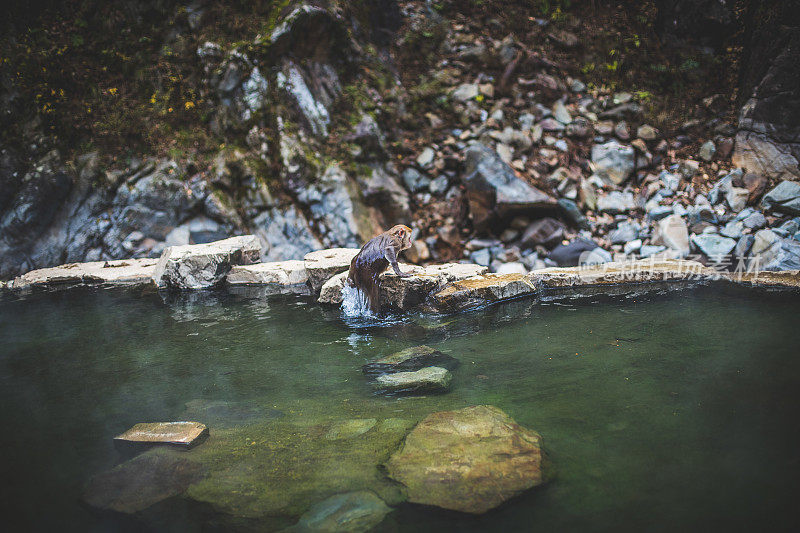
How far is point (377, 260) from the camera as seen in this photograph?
4.96 metres

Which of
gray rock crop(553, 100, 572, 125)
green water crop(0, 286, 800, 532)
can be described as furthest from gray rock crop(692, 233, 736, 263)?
gray rock crop(553, 100, 572, 125)

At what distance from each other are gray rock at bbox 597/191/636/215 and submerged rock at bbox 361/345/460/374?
20.5 ft

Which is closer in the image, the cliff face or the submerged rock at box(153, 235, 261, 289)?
the submerged rock at box(153, 235, 261, 289)

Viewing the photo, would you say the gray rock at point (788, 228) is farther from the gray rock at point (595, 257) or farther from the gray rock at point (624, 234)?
the gray rock at point (595, 257)

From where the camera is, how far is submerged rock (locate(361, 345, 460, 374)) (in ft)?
11.9

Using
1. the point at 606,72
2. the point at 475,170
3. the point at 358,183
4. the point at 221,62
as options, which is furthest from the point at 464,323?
the point at 606,72

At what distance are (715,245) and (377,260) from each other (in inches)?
226

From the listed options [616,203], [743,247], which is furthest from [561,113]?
[743,247]

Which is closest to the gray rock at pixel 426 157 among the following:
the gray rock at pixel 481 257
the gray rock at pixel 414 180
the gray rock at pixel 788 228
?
the gray rock at pixel 414 180

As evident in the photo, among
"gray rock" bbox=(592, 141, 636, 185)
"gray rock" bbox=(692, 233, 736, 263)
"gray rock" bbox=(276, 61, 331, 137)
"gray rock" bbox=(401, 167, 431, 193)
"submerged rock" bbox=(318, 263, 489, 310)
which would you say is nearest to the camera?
"submerged rock" bbox=(318, 263, 489, 310)

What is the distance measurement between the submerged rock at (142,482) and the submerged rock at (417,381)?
4.66 ft

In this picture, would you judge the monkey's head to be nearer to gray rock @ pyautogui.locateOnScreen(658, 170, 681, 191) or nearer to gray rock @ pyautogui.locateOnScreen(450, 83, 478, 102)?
gray rock @ pyautogui.locateOnScreen(658, 170, 681, 191)

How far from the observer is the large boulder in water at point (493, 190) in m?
7.99

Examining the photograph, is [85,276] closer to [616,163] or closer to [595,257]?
[595,257]
